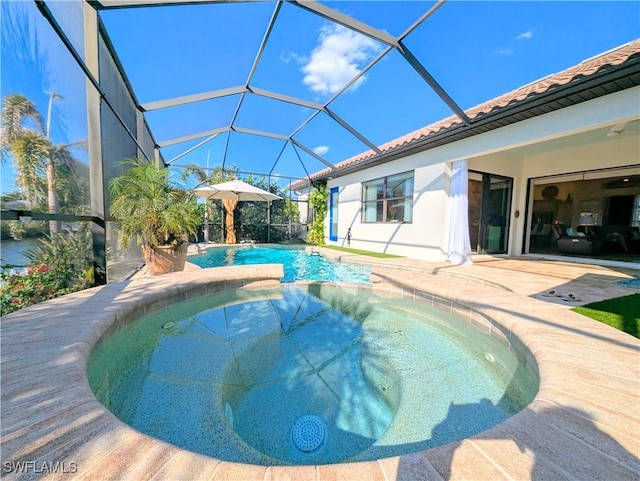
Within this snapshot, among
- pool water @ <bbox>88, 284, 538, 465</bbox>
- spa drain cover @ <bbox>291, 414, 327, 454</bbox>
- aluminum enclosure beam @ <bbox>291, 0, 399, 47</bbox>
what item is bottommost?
spa drain cover @ <bbox>291, 414, 327, 454</bbox>

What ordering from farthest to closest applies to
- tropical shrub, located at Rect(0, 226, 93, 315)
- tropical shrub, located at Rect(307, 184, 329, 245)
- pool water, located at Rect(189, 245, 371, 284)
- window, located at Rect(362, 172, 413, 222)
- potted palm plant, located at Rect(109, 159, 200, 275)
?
tropical shrub, located at Rect(307, 184, 329, 245), window, located at Rect(362, 172, 413, 222), pool water, located at Rect(189, 245, 371, 284), potted palm plant, located at Rect(109, 159, 200, 275), tropical shrub, located at Rect(0, 226, 93, 315)

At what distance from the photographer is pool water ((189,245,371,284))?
261 inches

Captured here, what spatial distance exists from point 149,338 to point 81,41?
179 inches

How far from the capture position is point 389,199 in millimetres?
9312

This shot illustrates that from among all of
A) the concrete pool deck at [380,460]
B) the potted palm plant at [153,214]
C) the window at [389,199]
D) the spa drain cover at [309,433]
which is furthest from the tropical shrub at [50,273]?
the window at [389,199]

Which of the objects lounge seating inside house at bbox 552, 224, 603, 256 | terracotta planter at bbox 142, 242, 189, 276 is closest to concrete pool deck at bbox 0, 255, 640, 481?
terracotta planter at bbox 142, 242, 189, 276

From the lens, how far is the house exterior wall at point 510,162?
176 inches

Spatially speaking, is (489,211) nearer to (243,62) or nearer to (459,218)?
(459,218)

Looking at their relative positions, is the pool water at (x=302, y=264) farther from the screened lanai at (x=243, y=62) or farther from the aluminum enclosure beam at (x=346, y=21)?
the aluminum enclosure beam at (x=346, y=21)

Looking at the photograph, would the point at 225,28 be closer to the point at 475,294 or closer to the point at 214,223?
the point at 475,294

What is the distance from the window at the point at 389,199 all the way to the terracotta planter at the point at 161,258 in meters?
6.54

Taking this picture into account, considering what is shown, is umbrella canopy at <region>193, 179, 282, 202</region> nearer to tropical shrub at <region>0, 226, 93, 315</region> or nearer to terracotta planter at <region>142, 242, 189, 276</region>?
terracotta planter at <region>142, 242, 189, 276</region>

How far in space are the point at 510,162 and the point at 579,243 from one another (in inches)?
124

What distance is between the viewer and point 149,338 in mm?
2969
